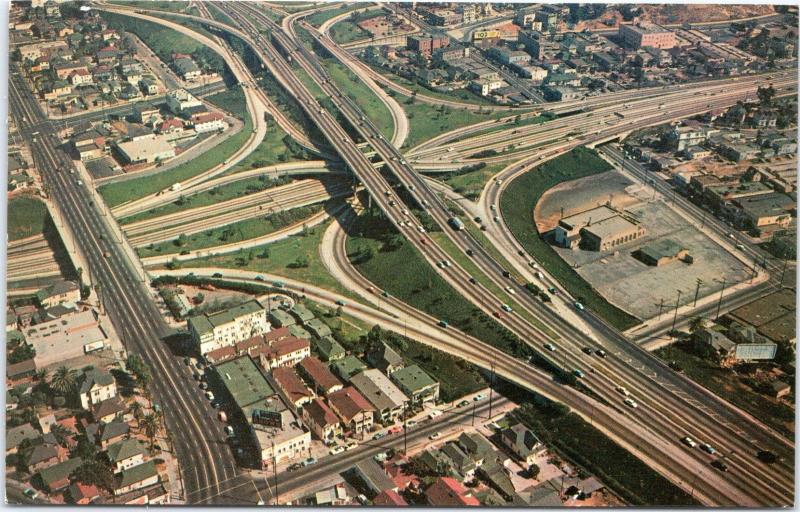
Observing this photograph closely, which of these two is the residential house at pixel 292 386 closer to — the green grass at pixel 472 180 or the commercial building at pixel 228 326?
the commercial building at pixel 228 326

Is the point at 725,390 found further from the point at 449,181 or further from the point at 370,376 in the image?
the point at 449,181

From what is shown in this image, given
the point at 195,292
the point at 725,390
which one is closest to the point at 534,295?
the point at 725,390

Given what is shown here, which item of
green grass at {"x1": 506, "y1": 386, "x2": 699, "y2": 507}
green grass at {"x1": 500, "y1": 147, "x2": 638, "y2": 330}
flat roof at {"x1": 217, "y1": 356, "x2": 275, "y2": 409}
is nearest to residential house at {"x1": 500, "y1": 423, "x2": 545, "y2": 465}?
green grass at {"x1": 506, "y1": 386, "x2": 699, "y2": 507}

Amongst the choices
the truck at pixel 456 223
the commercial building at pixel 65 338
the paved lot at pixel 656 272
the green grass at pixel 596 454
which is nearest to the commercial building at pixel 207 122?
the truck at pixel 456 223

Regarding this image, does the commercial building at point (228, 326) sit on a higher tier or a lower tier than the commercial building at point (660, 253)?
higher

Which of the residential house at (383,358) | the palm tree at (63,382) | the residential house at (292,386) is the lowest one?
the residential house at (383,358)

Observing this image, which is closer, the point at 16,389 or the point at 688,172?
the point at 16,389
